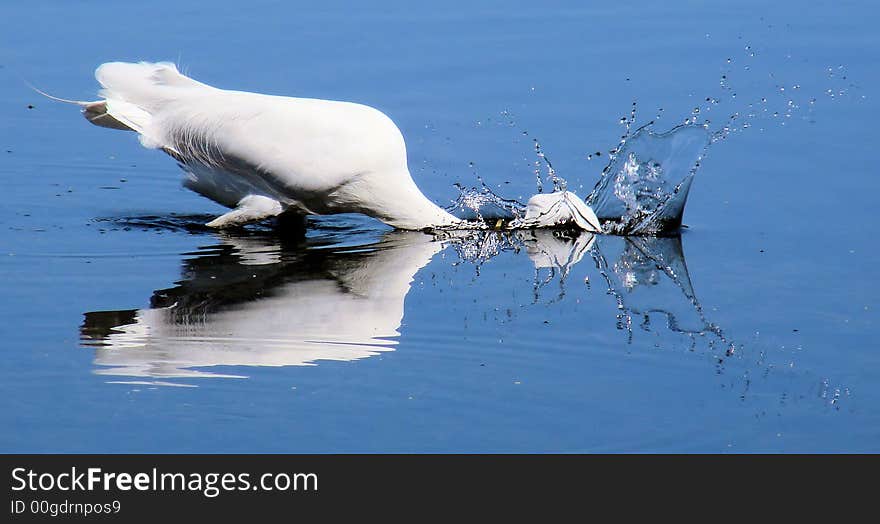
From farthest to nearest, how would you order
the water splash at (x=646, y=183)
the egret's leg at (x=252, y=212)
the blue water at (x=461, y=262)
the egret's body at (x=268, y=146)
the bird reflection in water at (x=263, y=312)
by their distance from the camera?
1. the water splash at (x=646, y=183)
2. the egret's leg at (x=252, y=212)
3. the egret's body at (x=268, y=146)
4. the bird reflection in water at (x=263, y=312)
5. the blue water at (x=461, y=262)

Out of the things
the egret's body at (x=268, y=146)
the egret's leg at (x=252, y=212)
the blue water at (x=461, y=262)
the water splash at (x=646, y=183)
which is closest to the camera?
the blue water at (x=461, y=262)

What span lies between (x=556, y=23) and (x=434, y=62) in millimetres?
2244

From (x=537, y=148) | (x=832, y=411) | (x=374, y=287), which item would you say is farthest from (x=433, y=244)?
(x=832, y=411)

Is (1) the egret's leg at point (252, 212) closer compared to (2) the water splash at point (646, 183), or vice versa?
(1) the egret's leg at point (252, 212)

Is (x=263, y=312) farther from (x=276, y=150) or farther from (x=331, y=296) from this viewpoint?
(x=276, y=150)

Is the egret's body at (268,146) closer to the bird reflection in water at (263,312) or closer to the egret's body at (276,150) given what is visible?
the egret's body at (276,150)

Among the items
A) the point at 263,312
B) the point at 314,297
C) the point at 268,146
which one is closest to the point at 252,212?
the point at 268,146

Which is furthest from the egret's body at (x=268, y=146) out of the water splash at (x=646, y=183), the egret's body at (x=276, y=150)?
the water splash at (x=646, y=183)

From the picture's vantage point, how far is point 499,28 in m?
16.1

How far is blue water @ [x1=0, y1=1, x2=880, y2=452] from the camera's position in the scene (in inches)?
274

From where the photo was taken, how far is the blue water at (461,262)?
6949 millimetres

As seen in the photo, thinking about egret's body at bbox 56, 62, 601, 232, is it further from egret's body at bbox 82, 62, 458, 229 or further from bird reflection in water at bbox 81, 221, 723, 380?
bird reflection in water at bbox 81, 221, 723, 380

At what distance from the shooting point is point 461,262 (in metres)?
9.96
